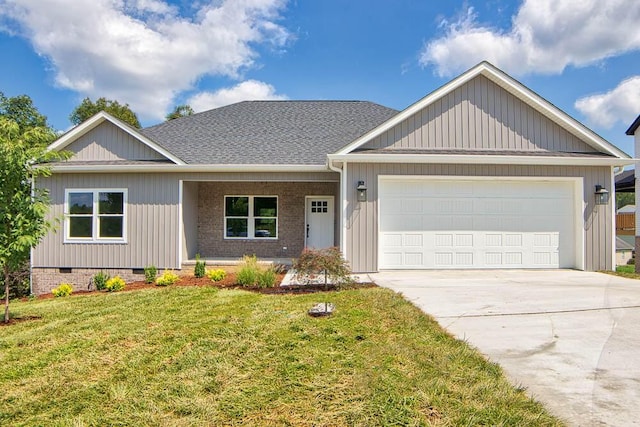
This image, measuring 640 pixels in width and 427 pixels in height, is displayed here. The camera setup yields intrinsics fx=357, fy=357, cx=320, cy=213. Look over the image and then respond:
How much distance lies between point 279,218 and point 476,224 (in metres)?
6.57

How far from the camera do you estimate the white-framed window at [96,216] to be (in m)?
11.1

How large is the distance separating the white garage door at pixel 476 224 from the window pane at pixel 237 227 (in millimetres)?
5434

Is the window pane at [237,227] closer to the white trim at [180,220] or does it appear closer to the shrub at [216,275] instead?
the white trim at [180,220]

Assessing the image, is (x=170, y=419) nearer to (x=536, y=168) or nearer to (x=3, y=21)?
(x=536, y=168)

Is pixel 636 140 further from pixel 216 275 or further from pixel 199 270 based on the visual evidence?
pixel 199 270

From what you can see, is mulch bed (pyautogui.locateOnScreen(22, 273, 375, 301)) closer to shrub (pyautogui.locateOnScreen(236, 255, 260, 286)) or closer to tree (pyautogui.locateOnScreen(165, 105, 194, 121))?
shrub (pyautogui.locateOnScreen(236, 255, 260, 286))

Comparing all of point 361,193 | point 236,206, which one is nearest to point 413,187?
point 361,193

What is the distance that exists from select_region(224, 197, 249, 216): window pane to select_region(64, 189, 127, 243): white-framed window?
11.0 ft

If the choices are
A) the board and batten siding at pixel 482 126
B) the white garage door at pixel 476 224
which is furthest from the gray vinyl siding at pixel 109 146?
the board and batten siding at pixel 482 126

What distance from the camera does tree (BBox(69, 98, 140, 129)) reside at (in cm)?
3166

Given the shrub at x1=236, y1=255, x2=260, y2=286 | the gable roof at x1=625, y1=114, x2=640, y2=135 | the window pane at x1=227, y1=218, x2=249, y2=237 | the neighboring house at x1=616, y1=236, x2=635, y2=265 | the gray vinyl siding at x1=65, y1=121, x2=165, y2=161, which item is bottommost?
the neighboring house at x1=616, y1=236, x2=635, y2=265

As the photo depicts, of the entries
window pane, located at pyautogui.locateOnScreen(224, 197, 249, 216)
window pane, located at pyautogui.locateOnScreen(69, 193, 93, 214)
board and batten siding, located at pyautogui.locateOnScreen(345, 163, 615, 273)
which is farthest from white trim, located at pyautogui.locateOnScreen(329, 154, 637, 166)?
window pane, located at pyautogui.locateOnScreen(69, 193, 93, 214)

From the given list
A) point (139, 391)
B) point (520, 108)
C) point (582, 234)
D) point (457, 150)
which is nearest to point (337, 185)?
point (457, 150)

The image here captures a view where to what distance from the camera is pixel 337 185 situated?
12703 millimetres
